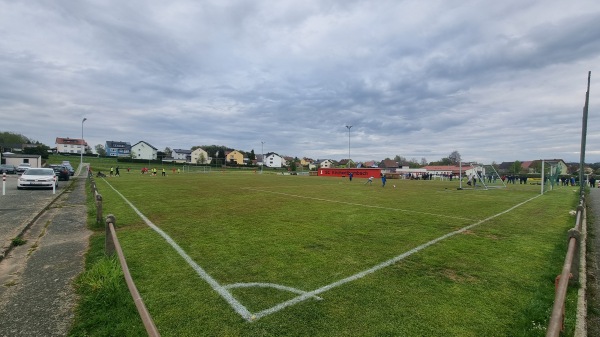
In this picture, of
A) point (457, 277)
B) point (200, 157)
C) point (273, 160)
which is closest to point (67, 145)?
point (200, 157)

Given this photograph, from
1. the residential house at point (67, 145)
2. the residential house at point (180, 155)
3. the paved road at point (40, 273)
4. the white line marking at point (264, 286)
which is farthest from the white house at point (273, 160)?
the white line marking at point (264, 286)

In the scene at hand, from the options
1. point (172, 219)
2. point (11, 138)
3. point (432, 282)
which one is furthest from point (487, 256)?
point (11, 138)

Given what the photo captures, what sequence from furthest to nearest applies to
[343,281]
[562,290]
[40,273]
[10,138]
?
[10,138]
[40,273]
[343,281]
[562,290]

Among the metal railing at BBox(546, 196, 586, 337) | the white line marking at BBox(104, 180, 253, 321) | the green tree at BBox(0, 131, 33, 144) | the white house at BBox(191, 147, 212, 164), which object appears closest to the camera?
the metal railing at BBox(546, 196, 586, 337)

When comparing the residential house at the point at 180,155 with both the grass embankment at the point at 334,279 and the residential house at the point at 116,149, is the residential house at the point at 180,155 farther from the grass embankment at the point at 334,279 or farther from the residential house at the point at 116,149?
the grass embankment at the point at 334,279

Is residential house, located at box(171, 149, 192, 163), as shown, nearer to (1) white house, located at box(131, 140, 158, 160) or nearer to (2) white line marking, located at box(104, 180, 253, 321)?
(1) white house, located at box(131, 140, 158, 160)

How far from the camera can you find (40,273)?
211 inches

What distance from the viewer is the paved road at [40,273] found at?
373 centimetres

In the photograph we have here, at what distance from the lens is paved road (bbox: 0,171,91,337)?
373 centimetres

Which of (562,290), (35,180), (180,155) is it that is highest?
(180,155)

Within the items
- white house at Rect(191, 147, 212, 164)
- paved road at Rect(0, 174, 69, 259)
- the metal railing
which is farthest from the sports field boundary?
white house at Rect(191, 147, 212, 164)

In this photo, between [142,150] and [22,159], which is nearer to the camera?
[22,159]

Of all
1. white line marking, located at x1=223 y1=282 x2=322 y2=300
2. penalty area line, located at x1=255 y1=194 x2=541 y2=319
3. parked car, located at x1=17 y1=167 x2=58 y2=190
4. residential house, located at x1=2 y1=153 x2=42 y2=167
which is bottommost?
white line marking, located at x1=223 y1=282 x2=322 y2=300

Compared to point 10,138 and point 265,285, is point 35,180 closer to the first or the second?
point 265,285
